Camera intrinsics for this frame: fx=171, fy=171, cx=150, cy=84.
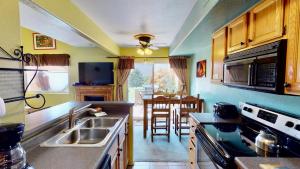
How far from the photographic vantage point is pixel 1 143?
0.79m

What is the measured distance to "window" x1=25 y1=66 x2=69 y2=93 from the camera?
5633 mm

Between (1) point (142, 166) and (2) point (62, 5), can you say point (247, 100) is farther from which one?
(2) point (62, 5)

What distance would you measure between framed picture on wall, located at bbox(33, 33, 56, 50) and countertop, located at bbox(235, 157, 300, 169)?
599cm

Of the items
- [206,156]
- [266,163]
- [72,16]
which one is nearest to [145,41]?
[72,16]

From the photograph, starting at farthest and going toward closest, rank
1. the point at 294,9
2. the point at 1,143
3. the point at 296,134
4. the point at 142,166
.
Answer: the point at 142,166, the point at 296,134, the point at 294,9, the point at 1,143

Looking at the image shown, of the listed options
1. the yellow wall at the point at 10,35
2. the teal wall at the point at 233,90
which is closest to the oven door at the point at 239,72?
the teal wall at the point at 233,90

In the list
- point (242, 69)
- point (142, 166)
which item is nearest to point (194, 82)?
point (142, 166)

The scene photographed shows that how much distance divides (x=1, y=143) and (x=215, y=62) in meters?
2.43

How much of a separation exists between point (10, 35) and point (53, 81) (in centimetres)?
509

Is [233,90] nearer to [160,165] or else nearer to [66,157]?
[160,165]

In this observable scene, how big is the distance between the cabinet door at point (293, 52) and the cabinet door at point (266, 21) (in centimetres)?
8

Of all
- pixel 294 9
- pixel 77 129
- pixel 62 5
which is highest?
pixel 62 5

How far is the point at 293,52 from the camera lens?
104 centimetres

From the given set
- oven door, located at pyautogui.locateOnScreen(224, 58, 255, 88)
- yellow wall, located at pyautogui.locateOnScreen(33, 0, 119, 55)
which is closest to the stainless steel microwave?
oven door, located at pyautogui.locateOnScreen(224, 58, 255, 88)
